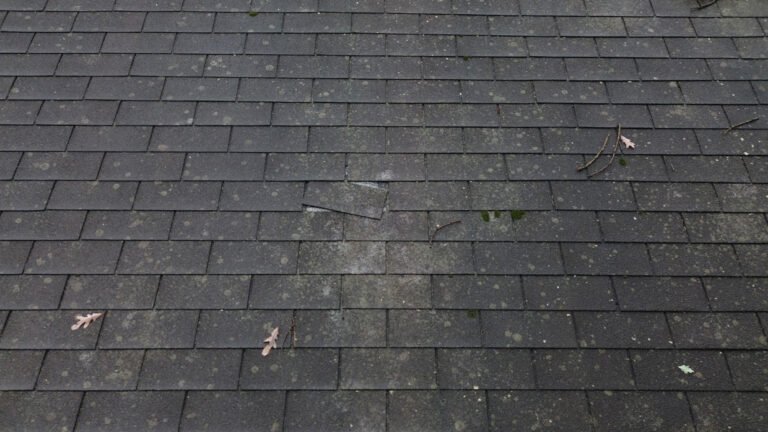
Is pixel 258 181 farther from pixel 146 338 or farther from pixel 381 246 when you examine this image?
pixel 146 338

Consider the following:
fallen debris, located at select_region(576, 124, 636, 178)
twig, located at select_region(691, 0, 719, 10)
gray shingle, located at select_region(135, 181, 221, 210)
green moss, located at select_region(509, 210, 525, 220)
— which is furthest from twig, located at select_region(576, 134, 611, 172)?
gray shingle, located at select_region(135, 181, 221, 210)

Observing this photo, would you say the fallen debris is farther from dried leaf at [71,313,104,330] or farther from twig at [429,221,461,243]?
dried leaf at [71,313,104,330]

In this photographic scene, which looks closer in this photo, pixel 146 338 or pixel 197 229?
pixel 146 338

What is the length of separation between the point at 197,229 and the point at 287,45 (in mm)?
1576

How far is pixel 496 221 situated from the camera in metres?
3.33

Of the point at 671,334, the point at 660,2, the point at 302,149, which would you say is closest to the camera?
the point at 671,334

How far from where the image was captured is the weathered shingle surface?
2850mm

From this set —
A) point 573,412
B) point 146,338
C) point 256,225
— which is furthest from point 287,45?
point 573,412

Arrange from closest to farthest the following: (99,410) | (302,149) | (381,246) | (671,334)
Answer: (99,410) < (671,334) < (381,246) < (302,149)

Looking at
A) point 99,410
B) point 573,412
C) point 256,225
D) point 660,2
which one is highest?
point 660,2

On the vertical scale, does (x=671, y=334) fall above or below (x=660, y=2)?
below

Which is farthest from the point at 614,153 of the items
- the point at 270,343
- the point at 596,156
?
the point at 270,343

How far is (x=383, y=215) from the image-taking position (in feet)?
11.0

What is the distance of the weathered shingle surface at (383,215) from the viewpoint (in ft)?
9.35
